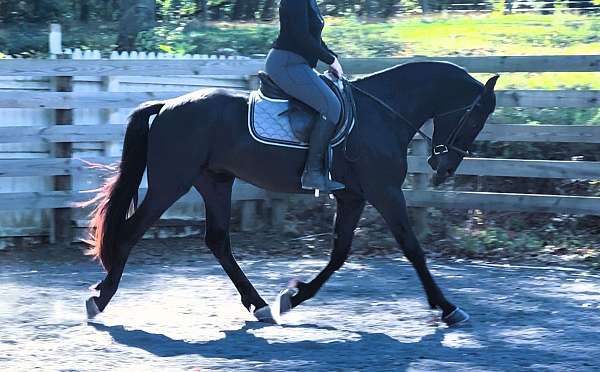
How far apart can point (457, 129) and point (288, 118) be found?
1314 mm

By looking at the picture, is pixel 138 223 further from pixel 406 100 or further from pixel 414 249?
pixel 406 100

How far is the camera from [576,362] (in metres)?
5.57

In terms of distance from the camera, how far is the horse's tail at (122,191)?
6914 millimetres

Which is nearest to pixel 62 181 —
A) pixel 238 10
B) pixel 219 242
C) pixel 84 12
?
pixel 219 242

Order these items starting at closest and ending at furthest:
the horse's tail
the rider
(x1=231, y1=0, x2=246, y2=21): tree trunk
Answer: the rider, the horse's tail, (x1=231, y1=0, x2=246, y2=21): tree trunk

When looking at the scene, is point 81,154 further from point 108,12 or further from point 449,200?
point 108,12

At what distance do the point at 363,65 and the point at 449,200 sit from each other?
1783mm

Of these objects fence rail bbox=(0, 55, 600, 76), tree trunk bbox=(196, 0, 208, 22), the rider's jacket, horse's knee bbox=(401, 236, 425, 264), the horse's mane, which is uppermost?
the rider's jacket

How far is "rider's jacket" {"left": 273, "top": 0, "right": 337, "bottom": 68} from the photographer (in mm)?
6551

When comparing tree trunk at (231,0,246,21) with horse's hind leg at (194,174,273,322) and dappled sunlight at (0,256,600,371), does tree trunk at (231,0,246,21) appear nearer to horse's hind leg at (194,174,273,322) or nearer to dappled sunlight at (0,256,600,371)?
dappled sunlight at (0,256,600,371)

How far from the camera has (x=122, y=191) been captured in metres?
6.95

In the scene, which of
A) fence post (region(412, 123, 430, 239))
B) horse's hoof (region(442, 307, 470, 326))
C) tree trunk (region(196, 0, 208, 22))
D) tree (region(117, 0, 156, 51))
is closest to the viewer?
horse's hoof (region(442, 307, 470, 326))

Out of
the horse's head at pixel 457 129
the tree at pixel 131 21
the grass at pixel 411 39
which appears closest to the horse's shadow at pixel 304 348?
the horse's head at pixel 457 129

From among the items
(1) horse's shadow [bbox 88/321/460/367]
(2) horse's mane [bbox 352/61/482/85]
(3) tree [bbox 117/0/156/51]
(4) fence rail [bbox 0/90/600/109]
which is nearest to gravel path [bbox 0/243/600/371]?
(1) horse's shadow [bbox 88/321/460/367]
